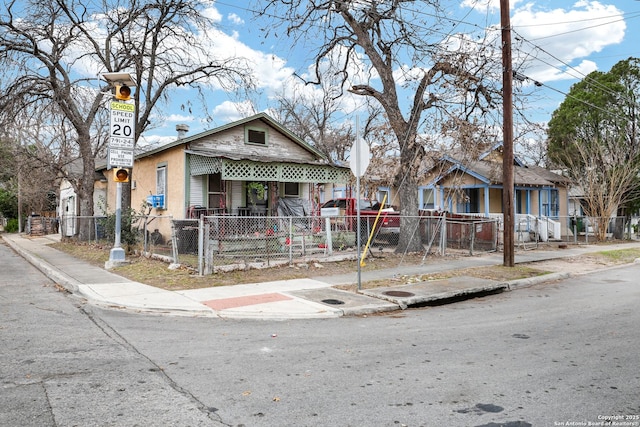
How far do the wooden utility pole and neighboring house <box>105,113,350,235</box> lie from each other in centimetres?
659

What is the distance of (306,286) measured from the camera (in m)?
9.86

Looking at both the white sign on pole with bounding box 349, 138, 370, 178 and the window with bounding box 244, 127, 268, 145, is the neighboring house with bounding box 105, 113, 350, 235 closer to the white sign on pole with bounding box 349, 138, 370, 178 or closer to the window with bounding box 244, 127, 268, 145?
the window with bounding box 244, 127, 268, 145

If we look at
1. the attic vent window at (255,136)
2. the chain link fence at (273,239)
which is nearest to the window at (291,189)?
the attic vent window at (255,136)

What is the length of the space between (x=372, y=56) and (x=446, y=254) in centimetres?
744

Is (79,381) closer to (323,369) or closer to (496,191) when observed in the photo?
(323,369)

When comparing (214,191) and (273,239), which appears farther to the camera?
(214,191)

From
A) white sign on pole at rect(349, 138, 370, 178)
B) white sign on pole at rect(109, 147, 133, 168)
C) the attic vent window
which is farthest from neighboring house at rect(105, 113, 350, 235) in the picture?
white sign on pole at rect(349, 138, 370, 178)

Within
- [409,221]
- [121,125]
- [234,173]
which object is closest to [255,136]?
[234,173]

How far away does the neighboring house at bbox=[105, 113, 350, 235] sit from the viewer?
607 inches

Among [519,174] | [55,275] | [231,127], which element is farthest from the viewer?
[519,174]

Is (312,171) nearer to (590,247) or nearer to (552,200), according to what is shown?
(590,247)

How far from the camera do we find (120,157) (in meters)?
12.5

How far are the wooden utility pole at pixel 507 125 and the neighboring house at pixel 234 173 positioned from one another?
659cm

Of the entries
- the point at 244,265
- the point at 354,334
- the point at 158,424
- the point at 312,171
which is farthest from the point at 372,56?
the point at 158,424
